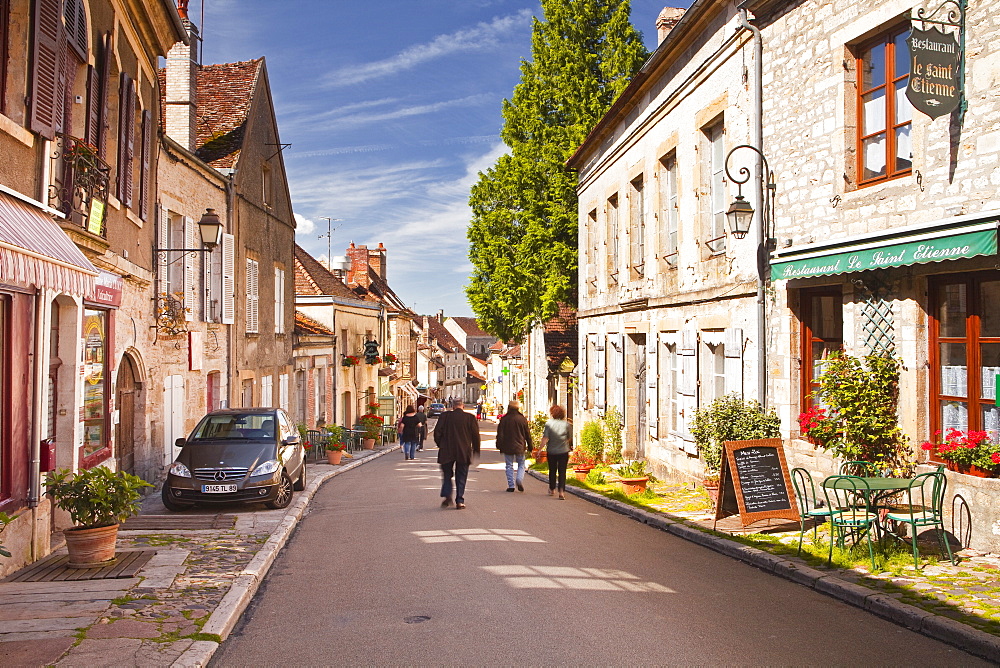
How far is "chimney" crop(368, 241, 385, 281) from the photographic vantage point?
172ft

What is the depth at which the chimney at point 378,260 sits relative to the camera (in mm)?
52438

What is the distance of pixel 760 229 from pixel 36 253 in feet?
27.5

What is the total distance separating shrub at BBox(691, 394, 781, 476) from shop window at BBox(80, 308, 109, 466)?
301 inches

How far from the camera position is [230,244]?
18359mm

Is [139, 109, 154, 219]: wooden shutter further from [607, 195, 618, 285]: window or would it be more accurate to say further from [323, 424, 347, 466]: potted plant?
[607, 195, 618, 285]: window

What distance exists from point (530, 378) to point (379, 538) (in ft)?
79.3

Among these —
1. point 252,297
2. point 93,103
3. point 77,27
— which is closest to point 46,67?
point 77,27

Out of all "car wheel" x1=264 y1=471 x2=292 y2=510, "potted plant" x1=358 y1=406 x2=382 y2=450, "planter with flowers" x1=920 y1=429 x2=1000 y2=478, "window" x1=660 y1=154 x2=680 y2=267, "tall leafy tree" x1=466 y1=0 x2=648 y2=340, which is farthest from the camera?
"potted plant" x1=358 y1=406 x2=382 y2=450

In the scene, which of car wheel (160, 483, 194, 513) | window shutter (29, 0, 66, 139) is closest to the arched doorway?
car wheel (160, 483, 194, 513)

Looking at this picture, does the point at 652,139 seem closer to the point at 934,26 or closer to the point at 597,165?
the point at 597,165

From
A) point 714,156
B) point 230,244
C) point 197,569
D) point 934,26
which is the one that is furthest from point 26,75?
point 230,244

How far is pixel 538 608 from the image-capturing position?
6.17m

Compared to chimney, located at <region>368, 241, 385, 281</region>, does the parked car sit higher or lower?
lower

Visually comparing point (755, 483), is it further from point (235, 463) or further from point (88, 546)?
point (235, 463)
